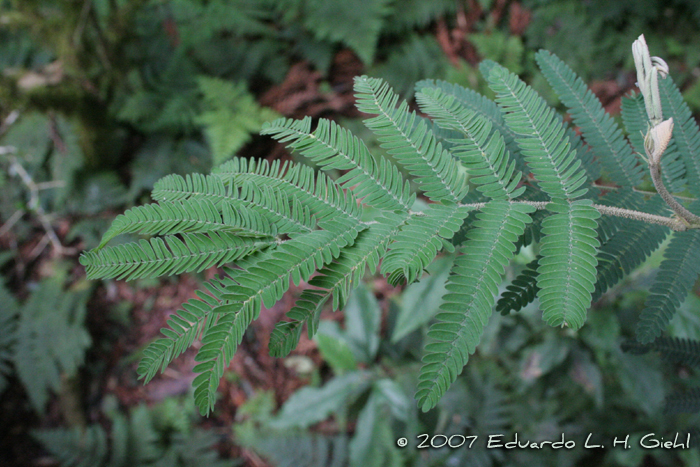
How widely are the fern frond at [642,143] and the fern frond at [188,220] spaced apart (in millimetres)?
1009

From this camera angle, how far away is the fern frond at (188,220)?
93 cm

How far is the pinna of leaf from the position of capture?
85 centimetres

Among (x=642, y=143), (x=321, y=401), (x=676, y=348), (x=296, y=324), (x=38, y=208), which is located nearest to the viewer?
(x=296, y=324)

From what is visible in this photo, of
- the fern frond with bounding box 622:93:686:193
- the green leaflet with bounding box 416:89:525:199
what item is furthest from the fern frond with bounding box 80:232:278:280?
the fern frond with bounding box 622:93:686:193

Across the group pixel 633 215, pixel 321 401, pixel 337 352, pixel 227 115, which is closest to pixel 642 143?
pixel 633 215

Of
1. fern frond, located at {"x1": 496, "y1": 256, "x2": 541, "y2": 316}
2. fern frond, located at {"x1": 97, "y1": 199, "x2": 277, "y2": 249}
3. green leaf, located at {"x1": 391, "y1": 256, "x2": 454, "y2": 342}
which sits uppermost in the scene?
fern frond, located at {"x1": 97, "y1": 199, "x2": 277, "y2": 249}

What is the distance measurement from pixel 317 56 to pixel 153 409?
3259 mm

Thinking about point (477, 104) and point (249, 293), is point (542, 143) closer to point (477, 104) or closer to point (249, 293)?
point (477, 104)

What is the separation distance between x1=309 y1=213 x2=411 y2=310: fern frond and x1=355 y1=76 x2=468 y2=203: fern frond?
0.11m

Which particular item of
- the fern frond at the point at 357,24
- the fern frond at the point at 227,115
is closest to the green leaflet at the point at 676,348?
the fern frond at the point at 227,115

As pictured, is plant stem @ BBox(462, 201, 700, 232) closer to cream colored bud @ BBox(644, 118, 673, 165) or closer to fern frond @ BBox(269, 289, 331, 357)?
cream colored bud @ BBox(644, 118, 673, 165)

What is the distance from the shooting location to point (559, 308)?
843mm

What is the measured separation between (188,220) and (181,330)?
235 mm

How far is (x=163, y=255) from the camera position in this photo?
93cm
